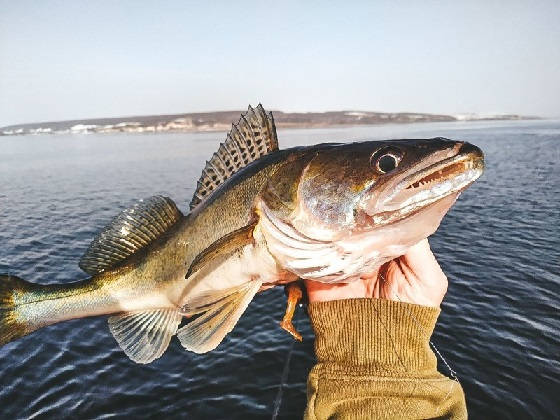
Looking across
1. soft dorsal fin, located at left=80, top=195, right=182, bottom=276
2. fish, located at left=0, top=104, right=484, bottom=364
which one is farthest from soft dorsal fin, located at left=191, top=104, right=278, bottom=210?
soft dorsal fin, located at left=80, top=195, right=182, bottom=276

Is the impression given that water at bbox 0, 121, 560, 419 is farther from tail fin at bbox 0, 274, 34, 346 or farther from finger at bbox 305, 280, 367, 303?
finger at bbox 305, 280, 367, 303

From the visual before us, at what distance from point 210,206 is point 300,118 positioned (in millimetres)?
152315

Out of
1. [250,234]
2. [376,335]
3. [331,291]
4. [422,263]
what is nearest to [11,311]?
[250,234]

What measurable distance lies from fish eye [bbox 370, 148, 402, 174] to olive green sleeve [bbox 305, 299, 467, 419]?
1.17 metres

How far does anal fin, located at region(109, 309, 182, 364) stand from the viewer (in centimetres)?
410

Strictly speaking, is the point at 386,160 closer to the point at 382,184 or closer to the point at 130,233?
the point at 382,184

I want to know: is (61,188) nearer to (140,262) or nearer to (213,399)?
(213,399)

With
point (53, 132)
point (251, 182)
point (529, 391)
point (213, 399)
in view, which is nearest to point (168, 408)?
point (213, 399)

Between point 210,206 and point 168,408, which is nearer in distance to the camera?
point 210,206

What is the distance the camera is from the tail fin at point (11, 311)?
4.20 metres

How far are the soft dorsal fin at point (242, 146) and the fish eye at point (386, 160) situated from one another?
120cm

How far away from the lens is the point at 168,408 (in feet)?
27.1

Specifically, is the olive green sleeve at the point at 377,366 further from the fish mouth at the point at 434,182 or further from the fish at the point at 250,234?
the fish mouth at the point at 434,182

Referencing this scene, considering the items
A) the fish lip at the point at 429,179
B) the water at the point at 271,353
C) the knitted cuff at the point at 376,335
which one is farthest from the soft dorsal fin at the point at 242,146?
the water at the point at 271,353
